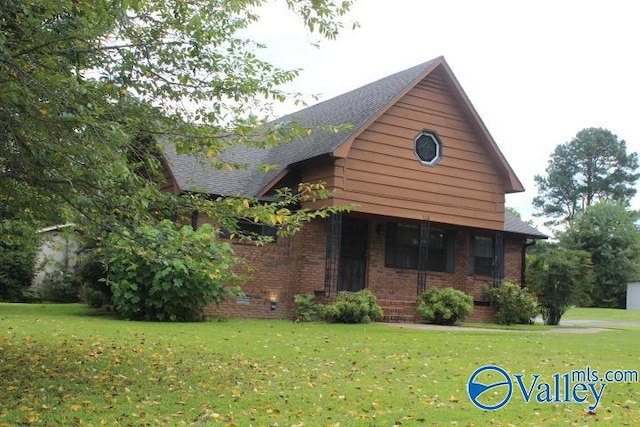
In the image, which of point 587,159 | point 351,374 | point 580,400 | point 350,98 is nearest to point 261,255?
point 350,98

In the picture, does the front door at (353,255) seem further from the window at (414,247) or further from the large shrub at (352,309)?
the large shrub at (352,309)

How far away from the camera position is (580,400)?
7297mm

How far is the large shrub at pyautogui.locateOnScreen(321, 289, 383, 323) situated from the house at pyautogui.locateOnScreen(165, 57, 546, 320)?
2.35 ft

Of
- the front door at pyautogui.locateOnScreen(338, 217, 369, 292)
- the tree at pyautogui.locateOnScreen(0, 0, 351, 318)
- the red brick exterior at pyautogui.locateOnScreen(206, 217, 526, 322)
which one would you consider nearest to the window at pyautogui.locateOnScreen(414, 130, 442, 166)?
the red brick exterior at pyautogui.locateOnScreen(206, 217, 526, 322)

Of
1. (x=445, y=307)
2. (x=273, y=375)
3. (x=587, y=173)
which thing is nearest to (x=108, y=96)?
(x=273, y=375)

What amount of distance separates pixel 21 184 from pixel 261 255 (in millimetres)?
10819

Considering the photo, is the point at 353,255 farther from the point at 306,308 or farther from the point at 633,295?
the point at 633,295

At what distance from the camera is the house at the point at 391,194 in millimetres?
17875

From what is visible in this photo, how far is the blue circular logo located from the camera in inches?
277

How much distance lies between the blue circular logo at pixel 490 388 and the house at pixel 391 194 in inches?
353

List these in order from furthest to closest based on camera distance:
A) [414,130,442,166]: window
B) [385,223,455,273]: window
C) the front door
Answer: [385,223,455,273]: window, the front door, [414,130,442,166]: window

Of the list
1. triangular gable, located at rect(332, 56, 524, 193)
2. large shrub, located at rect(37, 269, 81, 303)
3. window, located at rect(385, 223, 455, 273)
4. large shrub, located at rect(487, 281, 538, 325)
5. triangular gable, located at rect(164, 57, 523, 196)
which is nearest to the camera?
triangular gable, located at rect(164, 57, 523, 196)

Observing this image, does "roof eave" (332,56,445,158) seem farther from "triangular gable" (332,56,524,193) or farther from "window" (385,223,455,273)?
"window" (385,223,455,273)

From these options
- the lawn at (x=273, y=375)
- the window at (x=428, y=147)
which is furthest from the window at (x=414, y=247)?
the lawn at (x=273, y=375)
